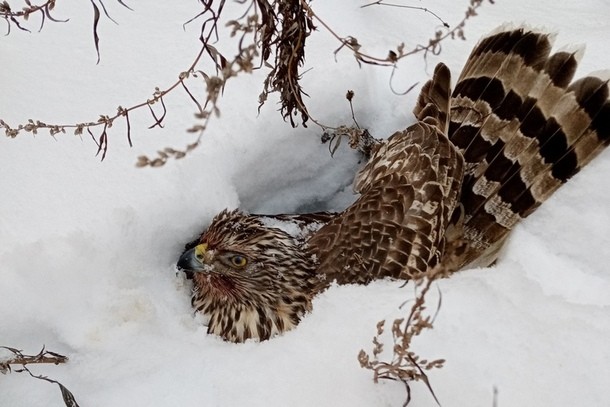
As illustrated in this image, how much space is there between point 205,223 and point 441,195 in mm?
1101

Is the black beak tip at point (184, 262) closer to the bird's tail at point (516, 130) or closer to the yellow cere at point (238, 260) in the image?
the yellow cere at point (238, 260)

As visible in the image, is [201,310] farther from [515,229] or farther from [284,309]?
[515,229]

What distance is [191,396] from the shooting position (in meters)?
2.44

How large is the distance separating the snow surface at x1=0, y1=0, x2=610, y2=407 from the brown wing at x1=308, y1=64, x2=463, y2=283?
0.21 m

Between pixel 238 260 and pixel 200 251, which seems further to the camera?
pixel 238 260

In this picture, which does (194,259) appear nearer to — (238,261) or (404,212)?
(238,261)

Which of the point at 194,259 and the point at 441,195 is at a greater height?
the point at 194,259

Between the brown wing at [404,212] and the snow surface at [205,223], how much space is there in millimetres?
213

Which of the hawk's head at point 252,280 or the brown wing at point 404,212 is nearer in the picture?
the brown wing at point 404,212

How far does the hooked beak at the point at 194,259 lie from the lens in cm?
307

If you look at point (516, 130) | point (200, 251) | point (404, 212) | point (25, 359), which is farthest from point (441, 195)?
point (25, 359)

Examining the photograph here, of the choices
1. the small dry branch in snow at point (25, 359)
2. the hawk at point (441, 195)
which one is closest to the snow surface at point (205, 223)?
the small dry branch in snow at point (25, 359)

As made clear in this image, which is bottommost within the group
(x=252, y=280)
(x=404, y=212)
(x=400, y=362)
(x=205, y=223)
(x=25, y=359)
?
(x=400, y=362)

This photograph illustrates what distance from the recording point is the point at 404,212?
3109 mm
